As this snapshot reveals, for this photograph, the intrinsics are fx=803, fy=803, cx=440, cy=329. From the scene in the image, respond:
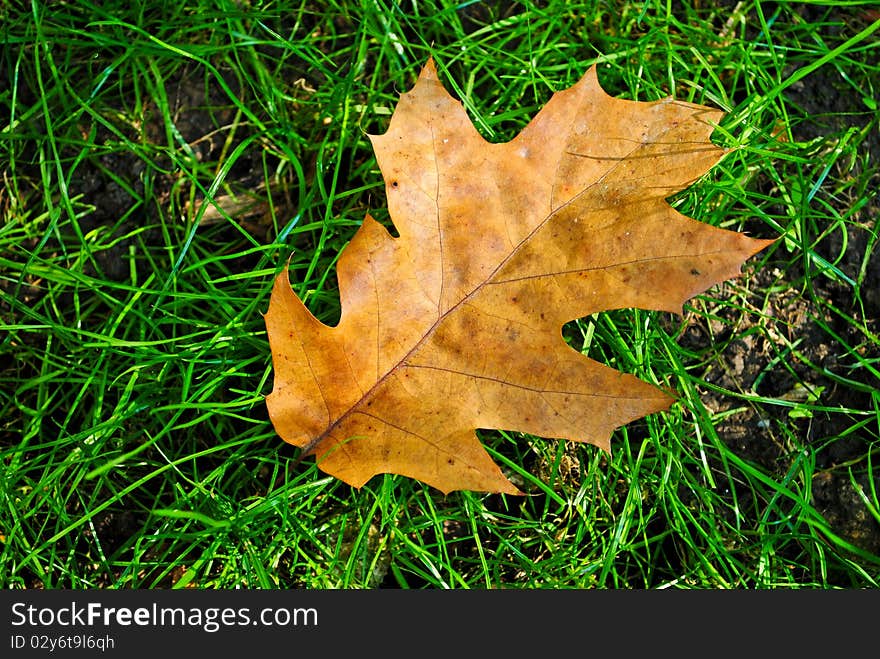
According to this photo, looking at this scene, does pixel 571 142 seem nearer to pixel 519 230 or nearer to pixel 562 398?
pixel 519 230

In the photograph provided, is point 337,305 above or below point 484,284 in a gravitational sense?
below

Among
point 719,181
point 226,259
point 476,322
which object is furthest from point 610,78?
point 226,259

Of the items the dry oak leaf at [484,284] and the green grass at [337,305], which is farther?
the green grass at [337,305]

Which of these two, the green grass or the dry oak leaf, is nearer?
the dry oak leaf

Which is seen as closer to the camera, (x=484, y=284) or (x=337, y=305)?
(x=484, y=284)
